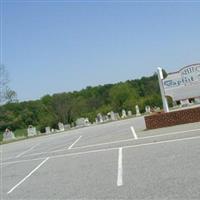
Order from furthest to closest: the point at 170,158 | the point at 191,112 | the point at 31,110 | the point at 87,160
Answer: the point at 31,110, the point at 191,112, the point at 87,160, the point at 170,158

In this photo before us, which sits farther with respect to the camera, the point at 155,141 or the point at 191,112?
the point at 191,112

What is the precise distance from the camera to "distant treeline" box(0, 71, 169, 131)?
68.4 metres

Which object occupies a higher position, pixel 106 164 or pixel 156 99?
pixel 156 99

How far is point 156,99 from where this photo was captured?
69438 mm

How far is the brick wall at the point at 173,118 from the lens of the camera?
20.2 meters

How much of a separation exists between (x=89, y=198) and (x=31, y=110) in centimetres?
8357

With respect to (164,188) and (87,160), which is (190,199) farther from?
(87,160)

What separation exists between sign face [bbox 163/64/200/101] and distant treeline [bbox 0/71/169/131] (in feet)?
133

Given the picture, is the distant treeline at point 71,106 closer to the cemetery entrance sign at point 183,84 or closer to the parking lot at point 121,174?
the cemetery entrance sign at point 183,84

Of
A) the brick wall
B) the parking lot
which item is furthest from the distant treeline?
the parking lot

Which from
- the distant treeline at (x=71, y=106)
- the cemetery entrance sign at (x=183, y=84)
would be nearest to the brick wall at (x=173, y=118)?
the cemetery entrance sign at (x=183, y=84)

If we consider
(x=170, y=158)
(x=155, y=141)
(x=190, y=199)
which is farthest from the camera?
(x=155, y=141)

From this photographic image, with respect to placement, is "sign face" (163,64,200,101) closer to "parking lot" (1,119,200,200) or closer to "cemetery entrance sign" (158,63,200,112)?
"cemetery entrance sign" (158,63,200,112)

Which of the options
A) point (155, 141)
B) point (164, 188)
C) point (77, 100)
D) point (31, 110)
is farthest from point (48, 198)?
point (31, 110)
